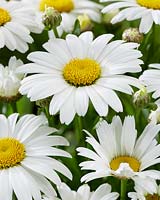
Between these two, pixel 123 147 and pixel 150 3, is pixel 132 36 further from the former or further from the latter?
pixel 123 147

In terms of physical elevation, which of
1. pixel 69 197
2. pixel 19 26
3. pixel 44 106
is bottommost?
pixel 69 197

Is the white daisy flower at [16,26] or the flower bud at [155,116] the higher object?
the white daisy flower at [16,26]

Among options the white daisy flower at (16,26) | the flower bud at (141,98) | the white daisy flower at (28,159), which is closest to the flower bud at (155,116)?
the flower bud at (141,98)

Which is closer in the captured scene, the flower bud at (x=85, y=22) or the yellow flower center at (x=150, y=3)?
the yellow flower center at (x=150, y=3)

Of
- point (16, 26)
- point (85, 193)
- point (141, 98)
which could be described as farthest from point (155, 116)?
point (16, 26)

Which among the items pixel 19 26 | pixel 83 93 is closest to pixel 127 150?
pixel 83 93

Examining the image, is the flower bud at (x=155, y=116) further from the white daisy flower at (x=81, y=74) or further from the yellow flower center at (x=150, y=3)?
the yellow flower center at (x=150, y=3)

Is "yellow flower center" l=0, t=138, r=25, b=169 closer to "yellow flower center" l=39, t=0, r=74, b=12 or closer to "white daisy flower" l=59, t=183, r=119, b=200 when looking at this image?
"white daisy flower" l=59, t=183, r=119, b=200

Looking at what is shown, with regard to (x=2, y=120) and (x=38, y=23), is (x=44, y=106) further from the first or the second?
(x=38, y=23)
